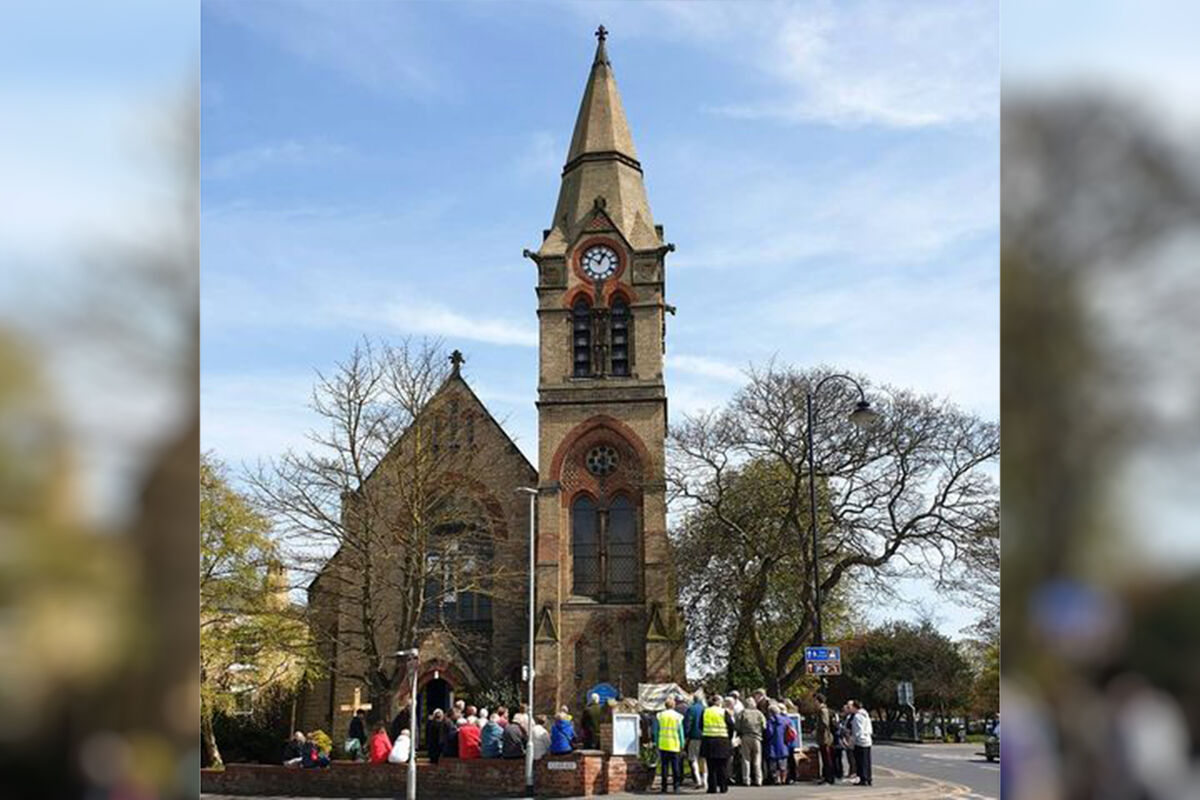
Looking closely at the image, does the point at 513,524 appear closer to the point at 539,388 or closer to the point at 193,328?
the point at 539,388

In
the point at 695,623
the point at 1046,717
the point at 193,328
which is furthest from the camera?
the point at 695,623

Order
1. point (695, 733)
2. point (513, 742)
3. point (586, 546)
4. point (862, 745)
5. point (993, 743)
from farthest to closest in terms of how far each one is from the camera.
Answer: point (586, 546), point (513, 742), point (862, 745), point (695, 733), point (993, 743)

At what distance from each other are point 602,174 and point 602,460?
547 inches

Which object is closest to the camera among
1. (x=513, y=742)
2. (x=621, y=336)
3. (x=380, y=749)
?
(x=513, y=742)

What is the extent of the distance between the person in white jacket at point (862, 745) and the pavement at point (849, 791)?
0.28 metres

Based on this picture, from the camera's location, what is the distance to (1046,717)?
71.2 inches

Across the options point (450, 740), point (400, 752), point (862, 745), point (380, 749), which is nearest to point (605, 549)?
point (380, 749)

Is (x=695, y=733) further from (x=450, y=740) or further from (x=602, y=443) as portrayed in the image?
(x=602, y=443)

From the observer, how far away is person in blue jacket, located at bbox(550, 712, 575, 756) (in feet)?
68.3

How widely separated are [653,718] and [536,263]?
31329mm

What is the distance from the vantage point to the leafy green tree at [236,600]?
33.2 m

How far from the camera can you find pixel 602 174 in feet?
179

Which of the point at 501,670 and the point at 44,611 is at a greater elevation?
the point at 44,611

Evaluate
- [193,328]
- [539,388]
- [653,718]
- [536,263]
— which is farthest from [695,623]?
[193,328]
